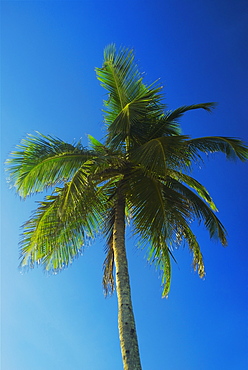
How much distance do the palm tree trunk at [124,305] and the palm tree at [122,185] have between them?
0.07 feet

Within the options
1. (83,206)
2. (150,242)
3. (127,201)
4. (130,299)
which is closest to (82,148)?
(83,206)

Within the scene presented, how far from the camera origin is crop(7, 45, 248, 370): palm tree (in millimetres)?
9477

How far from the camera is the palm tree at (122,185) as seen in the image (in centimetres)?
948

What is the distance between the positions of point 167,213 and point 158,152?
1492 mm

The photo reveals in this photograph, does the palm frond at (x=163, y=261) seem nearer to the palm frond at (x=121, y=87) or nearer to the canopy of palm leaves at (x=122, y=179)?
the canopy of palm leaves at (x=122, y=179)

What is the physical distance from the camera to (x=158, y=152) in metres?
9.25

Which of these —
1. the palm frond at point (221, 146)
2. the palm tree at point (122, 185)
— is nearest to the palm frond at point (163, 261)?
the palm tree at point (122, 185)

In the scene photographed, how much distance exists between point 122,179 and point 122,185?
0.54ft

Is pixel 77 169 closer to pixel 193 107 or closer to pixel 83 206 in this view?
pixel 83 206

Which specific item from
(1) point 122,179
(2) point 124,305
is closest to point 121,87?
(1) point 122,179

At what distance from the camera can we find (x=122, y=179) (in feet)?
35.3

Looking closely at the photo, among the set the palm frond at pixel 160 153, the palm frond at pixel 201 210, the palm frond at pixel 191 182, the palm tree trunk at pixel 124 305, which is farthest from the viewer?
the palm frond at pixel 191 182

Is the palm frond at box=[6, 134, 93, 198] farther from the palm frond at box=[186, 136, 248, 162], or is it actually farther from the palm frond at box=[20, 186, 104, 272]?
the palm frond at box=[186, 136, 248, 162]

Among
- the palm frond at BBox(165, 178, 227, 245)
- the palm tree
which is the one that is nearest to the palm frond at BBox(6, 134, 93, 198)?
the palm tree
